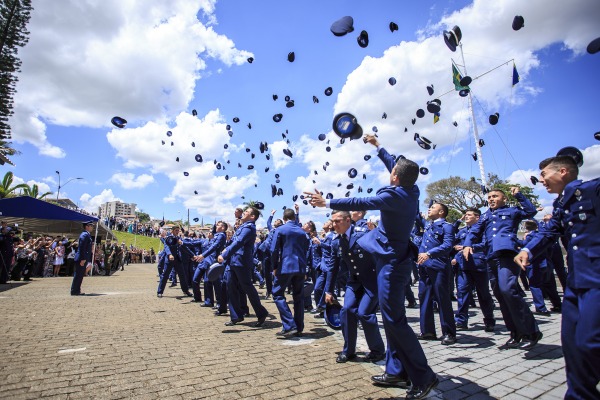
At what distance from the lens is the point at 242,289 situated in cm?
684

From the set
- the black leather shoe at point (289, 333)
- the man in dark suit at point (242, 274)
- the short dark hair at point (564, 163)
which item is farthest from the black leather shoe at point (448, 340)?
the man in dark suit at point (242, 274)

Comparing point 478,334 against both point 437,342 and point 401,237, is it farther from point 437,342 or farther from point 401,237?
point 401,237

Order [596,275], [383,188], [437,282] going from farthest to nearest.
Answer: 1. [437,282]
2. [383,188]
3. [596,275]

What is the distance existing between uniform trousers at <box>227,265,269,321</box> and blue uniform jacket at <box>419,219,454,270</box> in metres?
3.28

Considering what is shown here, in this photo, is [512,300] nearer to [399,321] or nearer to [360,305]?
[360,305]

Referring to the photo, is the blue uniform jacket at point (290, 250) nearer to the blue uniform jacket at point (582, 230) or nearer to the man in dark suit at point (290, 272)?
the man in dark suit at point (290, 272)

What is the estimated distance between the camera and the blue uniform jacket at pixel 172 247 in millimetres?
11047

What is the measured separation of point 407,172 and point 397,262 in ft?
3.12

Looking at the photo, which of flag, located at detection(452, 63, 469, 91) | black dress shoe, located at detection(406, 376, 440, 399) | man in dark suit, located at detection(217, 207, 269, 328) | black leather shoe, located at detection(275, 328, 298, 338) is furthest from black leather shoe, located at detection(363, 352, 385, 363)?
flag, located at detection(452, 63, 469, 91)

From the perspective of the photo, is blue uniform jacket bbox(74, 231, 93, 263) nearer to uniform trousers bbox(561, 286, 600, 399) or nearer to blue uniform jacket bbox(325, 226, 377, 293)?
blue uniform jacket bbox(325, 226, 377, 293)

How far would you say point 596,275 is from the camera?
2486 millimetres

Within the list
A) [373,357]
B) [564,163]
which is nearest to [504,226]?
[564,163]

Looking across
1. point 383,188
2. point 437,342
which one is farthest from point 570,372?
point 437,342

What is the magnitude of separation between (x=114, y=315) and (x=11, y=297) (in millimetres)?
5044
